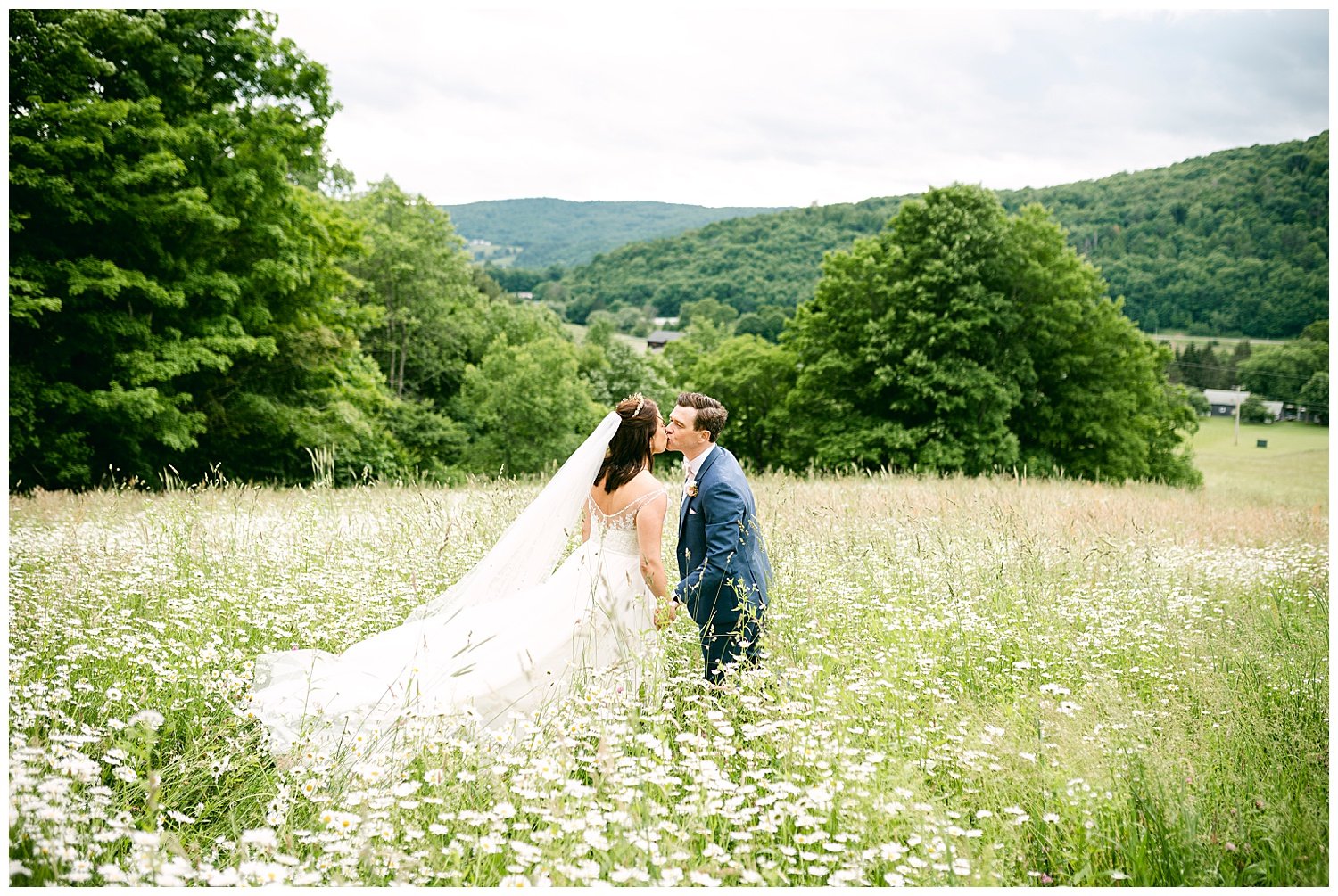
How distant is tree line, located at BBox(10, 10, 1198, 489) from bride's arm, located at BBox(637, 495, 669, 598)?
3.61 m

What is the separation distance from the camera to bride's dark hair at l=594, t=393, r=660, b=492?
5.76 metres

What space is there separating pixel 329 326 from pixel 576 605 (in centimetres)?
2216

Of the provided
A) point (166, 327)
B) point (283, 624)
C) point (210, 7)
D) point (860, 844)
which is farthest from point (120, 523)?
point (210, 7)

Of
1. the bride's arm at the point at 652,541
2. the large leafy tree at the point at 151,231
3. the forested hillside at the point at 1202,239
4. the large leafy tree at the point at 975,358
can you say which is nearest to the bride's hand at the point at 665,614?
the bride's arm at the point at 652,541

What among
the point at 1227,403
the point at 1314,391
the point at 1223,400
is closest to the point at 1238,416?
the point at 1223,400

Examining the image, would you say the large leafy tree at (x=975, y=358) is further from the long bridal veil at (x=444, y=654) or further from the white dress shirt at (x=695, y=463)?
the white dress shirt at (x=695, y=463)

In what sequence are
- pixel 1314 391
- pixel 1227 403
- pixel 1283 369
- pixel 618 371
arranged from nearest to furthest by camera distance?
pixel 1314 391, pixel 1283 369, pixel 1227 403, pixel 618 371

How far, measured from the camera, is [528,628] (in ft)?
17.5

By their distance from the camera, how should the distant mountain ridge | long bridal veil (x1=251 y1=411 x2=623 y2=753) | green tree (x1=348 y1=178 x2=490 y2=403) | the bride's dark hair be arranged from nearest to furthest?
1. long bridal veil (x1=251 y1=411 x2=623 y2=753)
2. the bride's dark hair
3. green tree (x1=348 y1=178 x2=490 y2=403)
4. the distant mountain ridge

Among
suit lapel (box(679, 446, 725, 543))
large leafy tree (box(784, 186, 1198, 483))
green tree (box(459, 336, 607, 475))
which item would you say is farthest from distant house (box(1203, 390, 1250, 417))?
suit lapel (box(679, 446, 725, 543))

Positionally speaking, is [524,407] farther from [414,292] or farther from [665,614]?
[665,614]

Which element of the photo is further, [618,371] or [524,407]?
[618,371]

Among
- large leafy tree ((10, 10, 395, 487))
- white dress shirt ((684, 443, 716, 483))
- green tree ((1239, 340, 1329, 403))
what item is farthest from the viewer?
green tree ((1239, 340, 1329, 403))

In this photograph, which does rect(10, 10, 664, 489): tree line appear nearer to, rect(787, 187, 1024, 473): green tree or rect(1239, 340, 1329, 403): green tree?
rect(787, 187, 1024, 473): green tree
